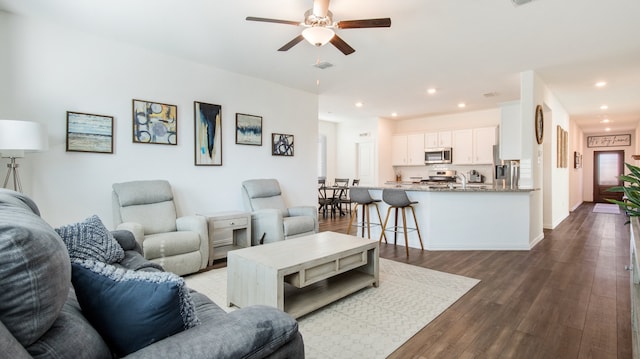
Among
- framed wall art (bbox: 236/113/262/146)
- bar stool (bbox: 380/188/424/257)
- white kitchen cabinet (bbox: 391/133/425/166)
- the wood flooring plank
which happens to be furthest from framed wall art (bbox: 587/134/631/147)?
framed wall art (bbox: 236/113/262/146)

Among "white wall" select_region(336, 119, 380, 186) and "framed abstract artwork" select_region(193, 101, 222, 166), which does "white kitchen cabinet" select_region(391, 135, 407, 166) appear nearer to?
"white wall" select_region(336, 119, 380, 186)

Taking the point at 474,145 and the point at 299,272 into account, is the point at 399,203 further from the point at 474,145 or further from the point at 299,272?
the point at 474,145

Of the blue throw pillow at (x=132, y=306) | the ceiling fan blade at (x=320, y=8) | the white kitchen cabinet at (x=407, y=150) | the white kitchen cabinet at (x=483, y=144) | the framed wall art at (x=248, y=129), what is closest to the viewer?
the blue throw pillow at (x=132, y=306)

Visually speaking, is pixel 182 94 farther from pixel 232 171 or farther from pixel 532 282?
pixel 532 282

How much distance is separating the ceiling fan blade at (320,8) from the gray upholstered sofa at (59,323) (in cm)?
229

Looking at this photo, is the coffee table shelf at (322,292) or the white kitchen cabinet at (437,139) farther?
the white kitchen cabinet at (437,139)

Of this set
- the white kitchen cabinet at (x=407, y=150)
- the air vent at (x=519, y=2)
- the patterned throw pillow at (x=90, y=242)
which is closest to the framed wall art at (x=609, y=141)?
the white kitchen cabinet at (x=407, y=150)

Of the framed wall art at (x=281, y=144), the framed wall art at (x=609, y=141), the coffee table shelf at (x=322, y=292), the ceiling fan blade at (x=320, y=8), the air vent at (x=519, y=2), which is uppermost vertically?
the air vent at (x=519, y=2)

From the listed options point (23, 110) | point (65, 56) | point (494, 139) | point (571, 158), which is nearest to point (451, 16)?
point (65, 56)

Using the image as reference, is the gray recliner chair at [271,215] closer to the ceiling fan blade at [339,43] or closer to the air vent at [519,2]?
the ceiling fan blade at [339,43]

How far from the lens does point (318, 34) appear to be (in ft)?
8.96

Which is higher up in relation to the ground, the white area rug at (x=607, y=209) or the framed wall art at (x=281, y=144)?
the framed wall art at (x=281, y=144)

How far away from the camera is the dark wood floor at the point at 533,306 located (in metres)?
2.00

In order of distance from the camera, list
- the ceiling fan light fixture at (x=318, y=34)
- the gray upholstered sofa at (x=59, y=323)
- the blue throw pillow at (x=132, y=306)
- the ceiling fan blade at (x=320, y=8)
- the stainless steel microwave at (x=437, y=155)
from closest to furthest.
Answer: the gray upholstered sofa at (x=59, y=323), the blue throw pillow at (x=132, y=306), the ceiling fan blade at (x=320, y=8), the ceiling fan light fixture at (x=318, y=34), the stainless steel microwave at (x=437, y=155)
